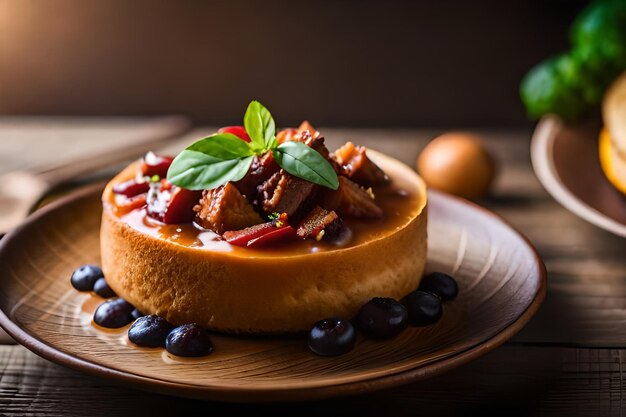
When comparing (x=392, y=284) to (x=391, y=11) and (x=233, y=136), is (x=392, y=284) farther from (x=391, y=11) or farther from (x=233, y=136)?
(x=391, y=11)

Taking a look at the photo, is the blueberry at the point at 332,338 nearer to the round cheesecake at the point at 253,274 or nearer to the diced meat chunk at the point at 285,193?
the round cheesecake at the point at 253,274

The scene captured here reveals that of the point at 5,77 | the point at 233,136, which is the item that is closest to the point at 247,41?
the point at 5,77

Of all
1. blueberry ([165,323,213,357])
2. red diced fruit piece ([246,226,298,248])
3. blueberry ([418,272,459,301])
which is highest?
red diced fruit piece ([246,226,298,248])

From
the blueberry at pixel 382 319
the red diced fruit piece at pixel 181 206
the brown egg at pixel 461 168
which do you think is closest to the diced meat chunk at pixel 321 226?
the blueberry at pixel 382 319

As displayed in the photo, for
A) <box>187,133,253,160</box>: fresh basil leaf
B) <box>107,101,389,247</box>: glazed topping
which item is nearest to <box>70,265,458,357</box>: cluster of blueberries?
<box>107,101,389,247</box>: glazed topping

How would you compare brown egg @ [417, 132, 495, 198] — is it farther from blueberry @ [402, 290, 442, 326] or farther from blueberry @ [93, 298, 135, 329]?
blueberry @ [93, 298, 135, 329]

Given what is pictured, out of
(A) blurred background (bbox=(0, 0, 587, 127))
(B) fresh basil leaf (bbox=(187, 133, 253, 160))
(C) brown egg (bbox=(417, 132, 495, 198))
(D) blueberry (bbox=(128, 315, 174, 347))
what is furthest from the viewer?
(A) blurred background (bbox=(0, 0, 587, 127))

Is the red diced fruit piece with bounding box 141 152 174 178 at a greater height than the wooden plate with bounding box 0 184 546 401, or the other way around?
the red diced fruit piece with bounding box 141 152 174 178
